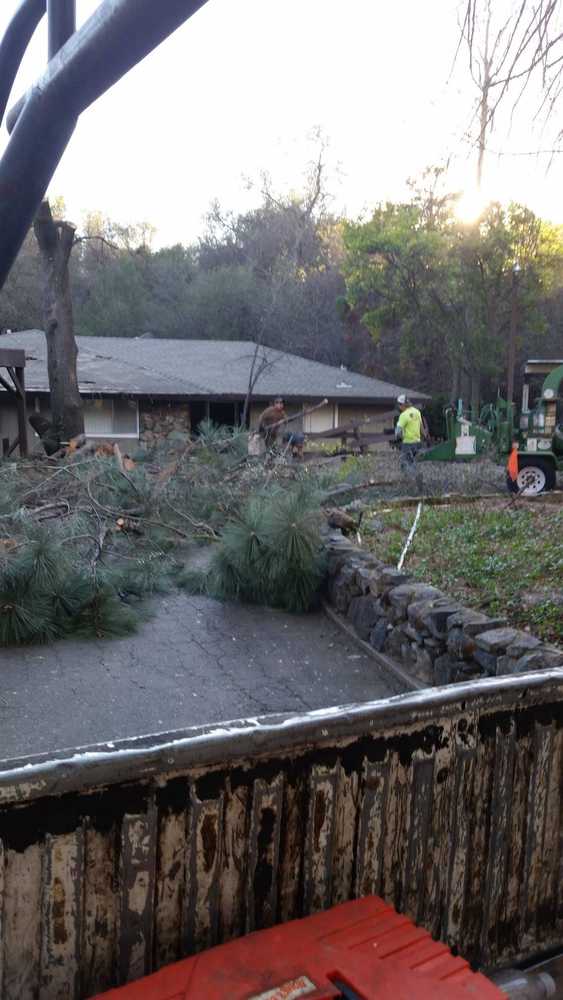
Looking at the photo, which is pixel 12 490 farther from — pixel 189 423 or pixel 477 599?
pixel 189 423

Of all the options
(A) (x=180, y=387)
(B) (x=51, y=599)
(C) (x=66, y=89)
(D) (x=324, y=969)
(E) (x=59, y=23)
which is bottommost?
(B) (x=51, y=599)

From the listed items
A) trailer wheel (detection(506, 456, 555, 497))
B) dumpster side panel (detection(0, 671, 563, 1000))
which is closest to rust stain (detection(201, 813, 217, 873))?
dumpster side panel (detection(0, 671, 563, 1000))

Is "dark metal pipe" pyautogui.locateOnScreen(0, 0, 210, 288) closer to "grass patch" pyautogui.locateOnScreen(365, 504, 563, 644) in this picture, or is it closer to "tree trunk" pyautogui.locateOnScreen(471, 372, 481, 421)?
"grass patch" pyautogui.locateOnScreen(365, 504, 563, 644)

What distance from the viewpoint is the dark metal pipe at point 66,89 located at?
880 millimetres

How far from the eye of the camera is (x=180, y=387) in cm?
2633

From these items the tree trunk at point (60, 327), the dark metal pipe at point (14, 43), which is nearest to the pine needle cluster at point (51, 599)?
the dark metal pipe at point (14, 43)

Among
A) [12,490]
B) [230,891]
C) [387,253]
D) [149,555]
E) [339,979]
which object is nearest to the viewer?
[339,979]

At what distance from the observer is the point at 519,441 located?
18234 millimetres

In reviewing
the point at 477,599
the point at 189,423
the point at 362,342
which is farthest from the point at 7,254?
the point at 362,342

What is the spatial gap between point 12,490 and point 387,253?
26692 millimetres

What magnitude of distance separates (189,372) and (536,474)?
48.2ft

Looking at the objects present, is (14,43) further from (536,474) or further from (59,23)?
(536,474)

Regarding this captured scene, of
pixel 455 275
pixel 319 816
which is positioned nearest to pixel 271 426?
pixel 319 816

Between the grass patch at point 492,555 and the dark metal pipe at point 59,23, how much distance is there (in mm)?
5753
